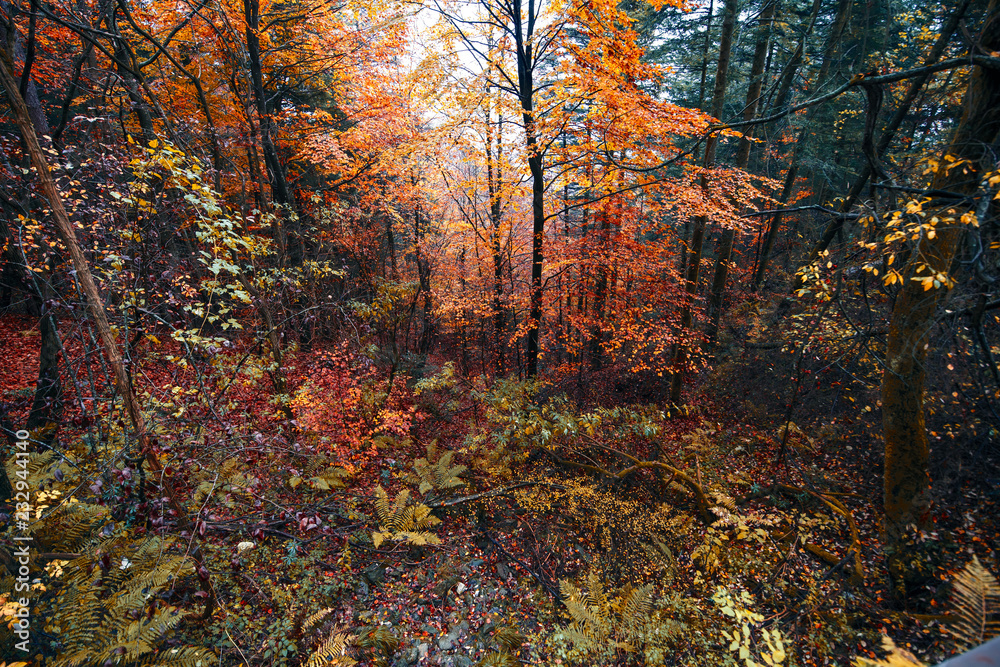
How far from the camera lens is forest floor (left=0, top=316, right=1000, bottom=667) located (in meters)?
4.31

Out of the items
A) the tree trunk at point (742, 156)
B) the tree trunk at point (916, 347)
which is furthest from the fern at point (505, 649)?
the tree trunk at point (742, 156)

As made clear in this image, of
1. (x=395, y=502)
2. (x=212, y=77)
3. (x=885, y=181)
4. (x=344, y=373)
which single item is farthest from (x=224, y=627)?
(x=212, y=77)

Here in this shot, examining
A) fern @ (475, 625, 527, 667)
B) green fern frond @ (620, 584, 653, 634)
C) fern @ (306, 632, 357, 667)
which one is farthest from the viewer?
green fern frond @ (620, 584, 653, 634)

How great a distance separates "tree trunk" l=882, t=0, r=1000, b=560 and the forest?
3cm

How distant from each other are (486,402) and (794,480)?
594 centimetres

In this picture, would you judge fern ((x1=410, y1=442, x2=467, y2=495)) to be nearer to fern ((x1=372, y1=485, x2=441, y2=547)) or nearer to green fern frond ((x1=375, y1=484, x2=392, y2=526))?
fern ((x1=372, y1=485, x2=441, y2=547))

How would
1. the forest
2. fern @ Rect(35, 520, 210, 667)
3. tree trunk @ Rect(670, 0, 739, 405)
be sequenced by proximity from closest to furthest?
1. fern @ Rect(35, 520, 210, 667)
2. the forest
3. tree trunk @ Rect(670, 0, 739, 405)

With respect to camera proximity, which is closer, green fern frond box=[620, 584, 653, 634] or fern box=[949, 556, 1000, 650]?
fern box=[949, 556, 1000, 650]

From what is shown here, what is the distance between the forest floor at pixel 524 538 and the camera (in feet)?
14.1

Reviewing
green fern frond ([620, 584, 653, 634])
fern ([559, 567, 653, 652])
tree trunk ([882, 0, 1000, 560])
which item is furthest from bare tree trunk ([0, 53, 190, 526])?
tree trunk ([882, 0, 1000, 560])

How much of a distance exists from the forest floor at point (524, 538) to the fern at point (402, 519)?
0.24 meters

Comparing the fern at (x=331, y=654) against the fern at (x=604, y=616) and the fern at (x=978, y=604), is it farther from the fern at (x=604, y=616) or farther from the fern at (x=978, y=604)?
the fern at (x=978, y=604)

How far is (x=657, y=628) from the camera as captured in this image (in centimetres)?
444

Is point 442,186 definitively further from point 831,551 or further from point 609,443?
point 831,551
